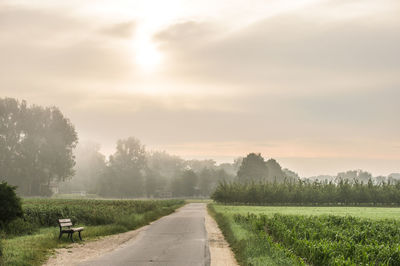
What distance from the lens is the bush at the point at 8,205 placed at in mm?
25094

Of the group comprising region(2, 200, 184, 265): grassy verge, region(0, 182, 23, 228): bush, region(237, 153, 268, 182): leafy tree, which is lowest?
region(2, 200, 184, 265): grassy verge

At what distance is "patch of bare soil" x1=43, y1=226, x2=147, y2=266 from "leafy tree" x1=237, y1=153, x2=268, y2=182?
143 metres

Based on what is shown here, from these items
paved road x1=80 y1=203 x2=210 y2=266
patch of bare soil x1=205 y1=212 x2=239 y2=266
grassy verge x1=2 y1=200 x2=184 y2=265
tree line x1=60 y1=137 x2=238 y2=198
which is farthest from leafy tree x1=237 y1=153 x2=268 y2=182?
paved road x1=80 y1=203 x2=210 y2=266

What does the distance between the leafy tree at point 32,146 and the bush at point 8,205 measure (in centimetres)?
7713

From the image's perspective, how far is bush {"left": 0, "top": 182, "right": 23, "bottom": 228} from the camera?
2509 cm

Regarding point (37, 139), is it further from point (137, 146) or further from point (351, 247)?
point (351, 247)

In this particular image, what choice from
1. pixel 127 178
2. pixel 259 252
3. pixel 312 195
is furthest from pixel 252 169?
pixel 259 252

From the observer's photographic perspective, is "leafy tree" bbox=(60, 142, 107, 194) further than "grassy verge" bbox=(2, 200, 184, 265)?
Yes

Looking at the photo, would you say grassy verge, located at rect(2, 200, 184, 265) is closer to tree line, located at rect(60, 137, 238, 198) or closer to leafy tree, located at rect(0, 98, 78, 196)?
leafy tree, located at rect(0, 98, 78, 196)

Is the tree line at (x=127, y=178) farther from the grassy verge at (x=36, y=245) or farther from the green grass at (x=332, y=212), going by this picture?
the grassy verge at (x=36, y=245)

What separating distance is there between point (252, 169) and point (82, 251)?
490 feet

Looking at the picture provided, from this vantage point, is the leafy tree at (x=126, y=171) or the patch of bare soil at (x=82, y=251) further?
the leafy tree at (x=126, y=171)

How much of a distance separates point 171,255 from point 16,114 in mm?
93652

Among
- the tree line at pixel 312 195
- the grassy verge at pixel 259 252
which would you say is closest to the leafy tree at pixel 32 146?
the tree line at pixel 312 195
